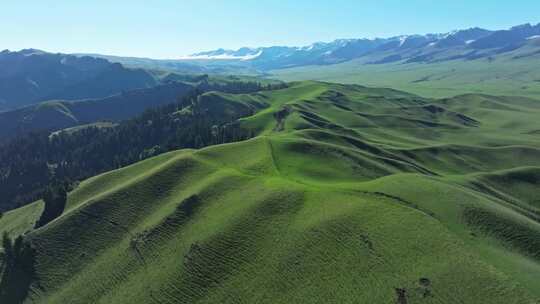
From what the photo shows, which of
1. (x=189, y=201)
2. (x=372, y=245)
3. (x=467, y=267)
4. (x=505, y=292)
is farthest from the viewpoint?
(x=189, y=201)

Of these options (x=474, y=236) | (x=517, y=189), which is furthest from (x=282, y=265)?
(x=517, y=189)

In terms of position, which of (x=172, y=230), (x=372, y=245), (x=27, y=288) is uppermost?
(x=372, y=245)

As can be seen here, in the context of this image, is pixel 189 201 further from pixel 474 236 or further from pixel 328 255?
pixel 474 236

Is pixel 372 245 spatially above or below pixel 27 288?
above

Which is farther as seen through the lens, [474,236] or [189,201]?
[189,201]

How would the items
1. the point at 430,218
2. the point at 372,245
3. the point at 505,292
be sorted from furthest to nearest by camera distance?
the point at 430,218 < the point at 372,245 < the point at 505,292

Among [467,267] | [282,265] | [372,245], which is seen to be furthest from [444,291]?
[282,265]
